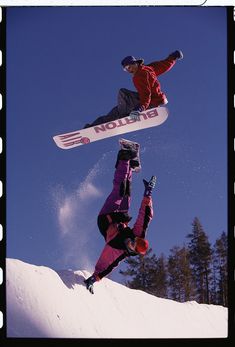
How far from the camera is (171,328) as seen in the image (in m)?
5.86

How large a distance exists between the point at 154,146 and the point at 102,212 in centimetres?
90

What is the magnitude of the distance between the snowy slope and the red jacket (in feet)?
6.45

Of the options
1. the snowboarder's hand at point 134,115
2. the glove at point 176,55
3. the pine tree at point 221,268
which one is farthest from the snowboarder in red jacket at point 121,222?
the glove at point 176,55

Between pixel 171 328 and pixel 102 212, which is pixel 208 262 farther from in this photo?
pixel 102 212

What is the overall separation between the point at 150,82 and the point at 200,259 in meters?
1.97

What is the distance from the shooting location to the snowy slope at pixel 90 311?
5.68 metres

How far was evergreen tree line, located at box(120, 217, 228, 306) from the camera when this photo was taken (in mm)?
5918

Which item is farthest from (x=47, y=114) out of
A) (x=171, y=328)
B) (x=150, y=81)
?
(x=171, y=328)

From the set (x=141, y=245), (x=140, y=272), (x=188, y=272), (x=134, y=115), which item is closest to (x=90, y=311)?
(x=140, y=272)

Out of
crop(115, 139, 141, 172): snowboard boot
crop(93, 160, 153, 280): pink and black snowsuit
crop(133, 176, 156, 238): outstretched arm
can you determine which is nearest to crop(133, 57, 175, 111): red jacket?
crop(115, 139, 141, 172): snowboard boot

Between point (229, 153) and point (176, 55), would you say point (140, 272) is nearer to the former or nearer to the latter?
point (229, 153)

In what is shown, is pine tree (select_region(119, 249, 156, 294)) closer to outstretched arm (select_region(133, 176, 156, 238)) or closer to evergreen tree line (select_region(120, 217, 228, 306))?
evergreen tree line (select_region(120, 217, 228, 306))

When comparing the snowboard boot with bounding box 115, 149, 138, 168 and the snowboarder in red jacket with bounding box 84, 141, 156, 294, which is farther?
the snowboard boot with bounding box 115, 149, 138, 168
